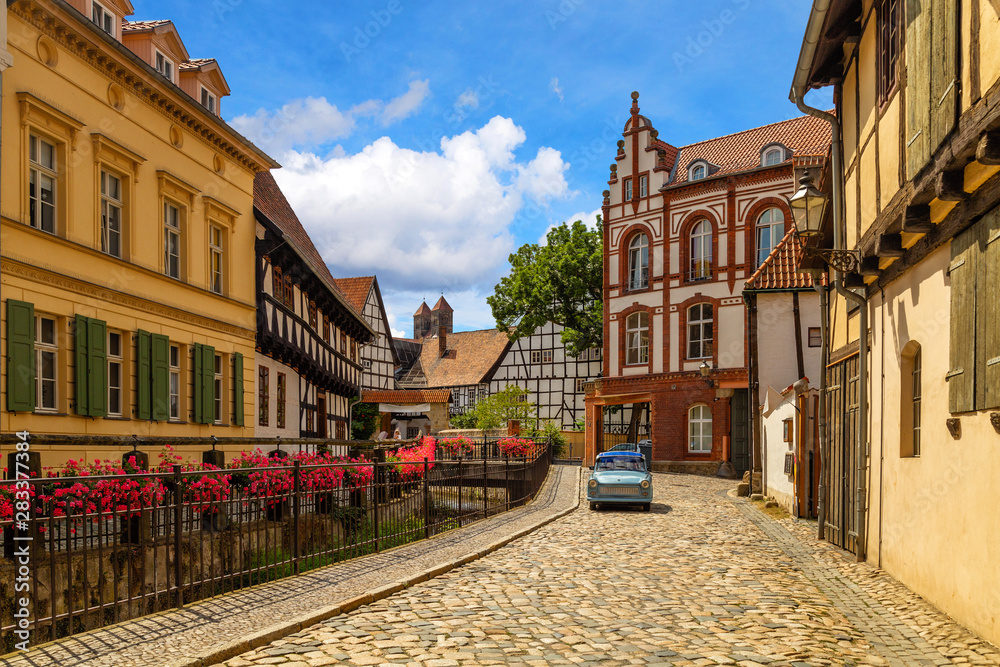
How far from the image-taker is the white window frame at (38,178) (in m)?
13.9

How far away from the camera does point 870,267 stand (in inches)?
439

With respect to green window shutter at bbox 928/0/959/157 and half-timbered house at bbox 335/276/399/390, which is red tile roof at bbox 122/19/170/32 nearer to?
green window shutter at bbox 928/0/959/157

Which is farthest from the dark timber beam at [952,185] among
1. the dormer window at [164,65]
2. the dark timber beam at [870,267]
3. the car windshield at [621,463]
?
→ the dormer window at [164,65]

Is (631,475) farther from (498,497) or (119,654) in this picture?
(119,654)

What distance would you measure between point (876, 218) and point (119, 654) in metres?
9.44

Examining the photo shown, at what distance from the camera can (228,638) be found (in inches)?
269

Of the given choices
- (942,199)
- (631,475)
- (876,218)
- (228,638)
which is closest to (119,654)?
(228,638)

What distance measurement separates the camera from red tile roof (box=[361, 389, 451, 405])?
176 feet

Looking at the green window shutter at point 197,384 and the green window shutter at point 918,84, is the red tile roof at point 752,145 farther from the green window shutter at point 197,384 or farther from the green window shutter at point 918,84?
the green window shutter at point 918,84

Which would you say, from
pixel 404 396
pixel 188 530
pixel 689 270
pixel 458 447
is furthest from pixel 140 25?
pixel 404 396

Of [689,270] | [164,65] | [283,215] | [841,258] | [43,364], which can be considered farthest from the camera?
[689,270]

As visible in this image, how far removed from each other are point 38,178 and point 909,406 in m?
13.2

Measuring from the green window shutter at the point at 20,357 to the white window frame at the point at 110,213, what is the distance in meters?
2.63

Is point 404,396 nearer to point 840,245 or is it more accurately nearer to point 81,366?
point 81,366
